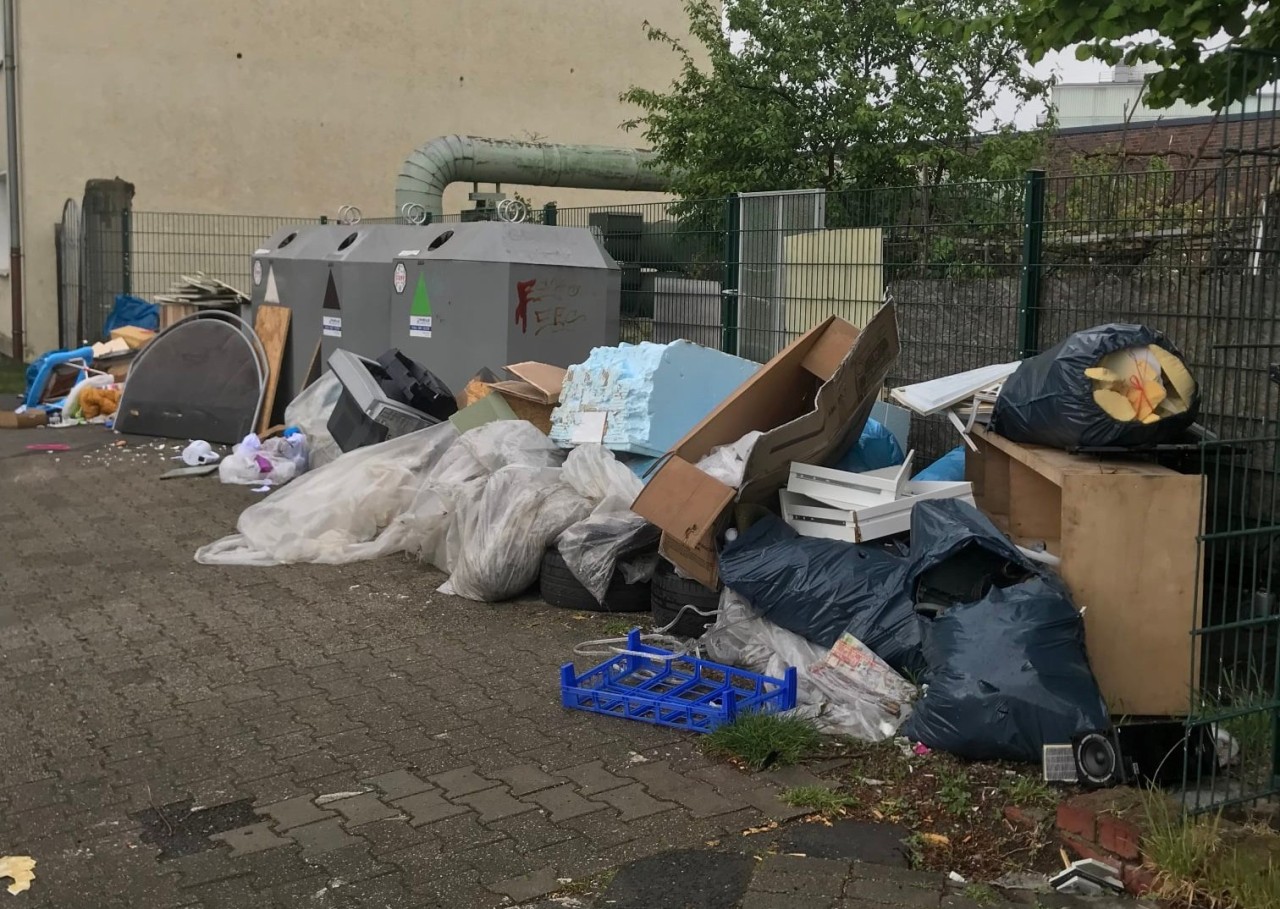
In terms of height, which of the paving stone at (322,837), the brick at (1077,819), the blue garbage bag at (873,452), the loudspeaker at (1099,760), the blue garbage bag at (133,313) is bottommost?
the paving stone at (322,837)

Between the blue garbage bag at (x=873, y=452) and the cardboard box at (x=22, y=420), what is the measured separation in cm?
860

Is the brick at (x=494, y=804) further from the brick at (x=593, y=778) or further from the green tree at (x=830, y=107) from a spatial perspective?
the green tree at (x=830, y=107)

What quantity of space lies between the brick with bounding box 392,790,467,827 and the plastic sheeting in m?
1.27

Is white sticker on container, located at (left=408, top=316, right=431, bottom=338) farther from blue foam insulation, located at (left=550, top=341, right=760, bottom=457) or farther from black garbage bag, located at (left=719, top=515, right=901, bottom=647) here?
black garbage bag, located at (left=719, top=515, right=901, bottom=647)

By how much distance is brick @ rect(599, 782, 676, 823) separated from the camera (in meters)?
3.60

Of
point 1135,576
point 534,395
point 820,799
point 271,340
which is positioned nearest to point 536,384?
point 534,395

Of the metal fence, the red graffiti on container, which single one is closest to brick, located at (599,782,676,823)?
the metal fence

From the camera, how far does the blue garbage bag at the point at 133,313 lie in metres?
13.9

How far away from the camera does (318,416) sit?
8.71m

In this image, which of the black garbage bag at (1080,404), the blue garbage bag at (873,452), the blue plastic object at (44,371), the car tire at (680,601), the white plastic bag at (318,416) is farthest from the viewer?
the blue plastic object at (44,371)

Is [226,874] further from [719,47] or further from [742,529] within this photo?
[719,47]

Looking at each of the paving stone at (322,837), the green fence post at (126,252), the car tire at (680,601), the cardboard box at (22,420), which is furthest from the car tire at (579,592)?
the green fence post at (126,252)

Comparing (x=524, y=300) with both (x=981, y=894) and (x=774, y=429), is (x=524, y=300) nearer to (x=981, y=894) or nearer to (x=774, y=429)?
(x=774, y=429)

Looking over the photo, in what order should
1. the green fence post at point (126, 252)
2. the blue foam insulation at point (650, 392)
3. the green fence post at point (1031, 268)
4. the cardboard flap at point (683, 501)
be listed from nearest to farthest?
the cardboard flap at point (683, 501), the green fence post at point (1031, 268), the blue foam insulation at point (650, 392), the green fence post at point (126, 252)
